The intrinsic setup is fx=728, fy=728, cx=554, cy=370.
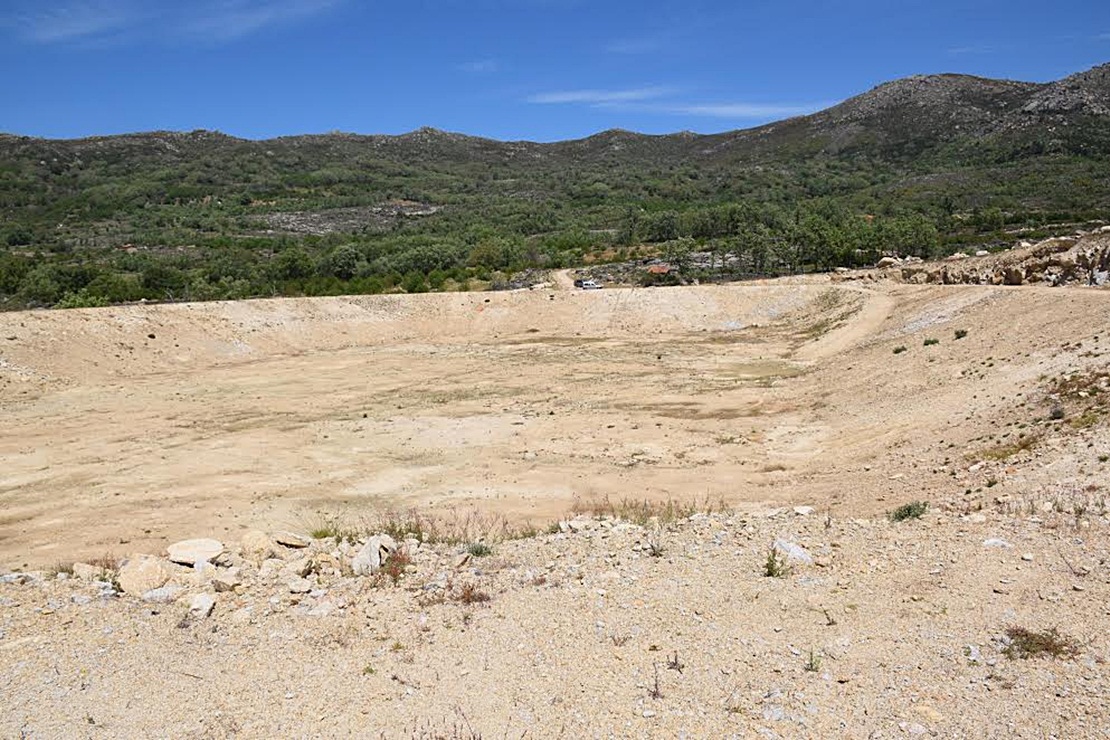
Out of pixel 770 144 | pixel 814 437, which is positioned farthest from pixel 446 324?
pixel 770 144

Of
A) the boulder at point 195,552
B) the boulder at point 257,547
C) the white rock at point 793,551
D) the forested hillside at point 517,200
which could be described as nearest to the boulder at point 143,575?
the boulder at point 195,552

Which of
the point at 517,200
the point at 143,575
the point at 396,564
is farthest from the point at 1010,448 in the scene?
the point at 517,200

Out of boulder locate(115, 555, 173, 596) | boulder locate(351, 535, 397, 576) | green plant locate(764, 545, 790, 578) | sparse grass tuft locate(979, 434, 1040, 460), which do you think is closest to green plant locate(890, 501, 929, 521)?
green plant locate(764, 545, 790, 578)

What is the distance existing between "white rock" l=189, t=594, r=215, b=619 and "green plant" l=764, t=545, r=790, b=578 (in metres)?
7.24

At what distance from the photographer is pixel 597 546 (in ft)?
36.6

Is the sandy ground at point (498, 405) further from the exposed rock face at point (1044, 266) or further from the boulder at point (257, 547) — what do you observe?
the boulder at point (257, 547)

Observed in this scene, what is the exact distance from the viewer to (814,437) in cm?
2030

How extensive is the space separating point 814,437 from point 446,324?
100ft

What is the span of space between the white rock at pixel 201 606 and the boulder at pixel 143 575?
3.10ft

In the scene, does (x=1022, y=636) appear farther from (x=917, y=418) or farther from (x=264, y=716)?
(x=917, y=418)

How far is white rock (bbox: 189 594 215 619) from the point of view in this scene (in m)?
9.20

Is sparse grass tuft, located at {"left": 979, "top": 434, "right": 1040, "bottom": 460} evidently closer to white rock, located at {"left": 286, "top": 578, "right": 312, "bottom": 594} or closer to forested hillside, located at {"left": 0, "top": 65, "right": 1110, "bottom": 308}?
white rock, located at {"left": 286, "top": 578, "right": 312, "bottom": 594}

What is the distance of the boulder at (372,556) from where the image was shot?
10.4 metres

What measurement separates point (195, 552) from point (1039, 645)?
Result: 10.9 meters
